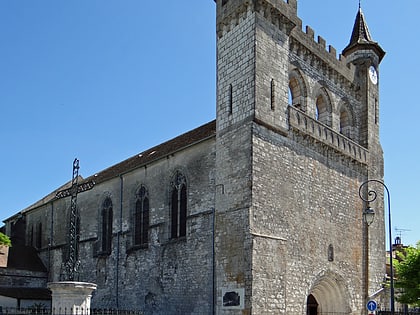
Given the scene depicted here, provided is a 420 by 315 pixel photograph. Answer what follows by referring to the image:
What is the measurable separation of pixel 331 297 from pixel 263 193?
639 cm

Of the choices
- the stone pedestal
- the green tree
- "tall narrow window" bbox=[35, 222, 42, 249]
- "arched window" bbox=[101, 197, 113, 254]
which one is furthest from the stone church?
"tall narrow window" bbox=[35, 222, 42, 249]

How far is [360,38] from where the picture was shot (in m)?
26.1

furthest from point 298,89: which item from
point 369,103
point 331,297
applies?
point 331,297

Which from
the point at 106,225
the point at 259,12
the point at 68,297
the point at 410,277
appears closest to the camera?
the point at 68,297

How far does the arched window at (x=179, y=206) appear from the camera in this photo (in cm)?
2214

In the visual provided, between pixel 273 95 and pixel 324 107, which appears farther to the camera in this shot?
pixel 324 107

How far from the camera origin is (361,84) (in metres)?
25.5

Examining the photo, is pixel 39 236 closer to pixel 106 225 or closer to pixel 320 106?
pixel 106 225

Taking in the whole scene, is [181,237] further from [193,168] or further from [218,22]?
[218,22]

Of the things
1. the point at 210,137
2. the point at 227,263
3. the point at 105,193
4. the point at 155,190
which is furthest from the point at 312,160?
the point at 105,193

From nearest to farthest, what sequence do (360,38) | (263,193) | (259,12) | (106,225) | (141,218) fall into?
(263,193) → (259,12) → (141,218) → (360,38) → (106,225)

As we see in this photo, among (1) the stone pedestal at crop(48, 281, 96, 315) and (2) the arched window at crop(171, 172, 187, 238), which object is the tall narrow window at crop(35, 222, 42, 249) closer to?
(2) the arched window at crop(171, 172, 187, 238)

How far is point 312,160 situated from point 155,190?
7436 millimetres

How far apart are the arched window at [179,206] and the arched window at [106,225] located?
233 inches
